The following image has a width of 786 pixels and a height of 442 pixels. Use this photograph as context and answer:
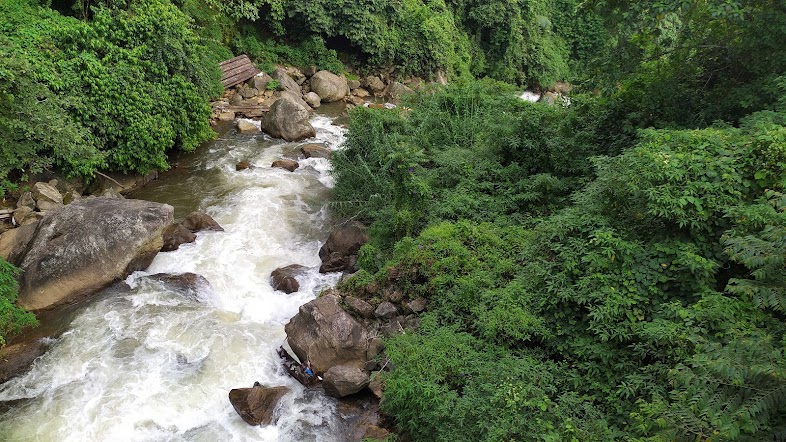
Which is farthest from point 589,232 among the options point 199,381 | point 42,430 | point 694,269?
point 42,430

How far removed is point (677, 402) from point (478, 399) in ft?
7.76

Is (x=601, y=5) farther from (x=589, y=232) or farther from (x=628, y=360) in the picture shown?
(x=628, y=360)

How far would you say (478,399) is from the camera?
20.6 feet

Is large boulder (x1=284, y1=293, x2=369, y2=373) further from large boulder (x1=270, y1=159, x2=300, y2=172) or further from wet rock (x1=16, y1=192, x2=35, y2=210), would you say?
large boulder (x1=270, y1=159, x2=300, y2=172)

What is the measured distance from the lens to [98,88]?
40.7 feet

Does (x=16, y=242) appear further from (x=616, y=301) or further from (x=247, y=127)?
(x=616, y=301)

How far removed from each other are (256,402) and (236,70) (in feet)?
55.8

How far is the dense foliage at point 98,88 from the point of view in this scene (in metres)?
10.8

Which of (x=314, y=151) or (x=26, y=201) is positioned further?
(x=314, y=151)

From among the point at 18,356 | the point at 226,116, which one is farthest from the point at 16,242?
the point at 226,116

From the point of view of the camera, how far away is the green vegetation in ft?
28.7

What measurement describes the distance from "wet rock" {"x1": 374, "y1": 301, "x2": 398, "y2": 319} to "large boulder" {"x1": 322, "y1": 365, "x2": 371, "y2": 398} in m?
1.15

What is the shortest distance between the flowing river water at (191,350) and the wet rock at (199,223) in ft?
0.73

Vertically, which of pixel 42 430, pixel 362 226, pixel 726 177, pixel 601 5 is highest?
pixel 601 5
